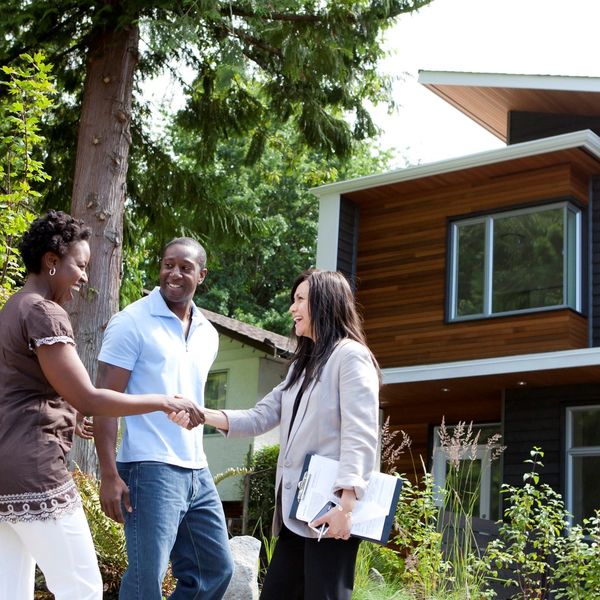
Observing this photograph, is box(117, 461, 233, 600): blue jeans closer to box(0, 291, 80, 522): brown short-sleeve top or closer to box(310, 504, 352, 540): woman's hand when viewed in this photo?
box(0, 291, 80, 522): brown short-sleeve top

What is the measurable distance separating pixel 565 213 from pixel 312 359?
35.2 feet

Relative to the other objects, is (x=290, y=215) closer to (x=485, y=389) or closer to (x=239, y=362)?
(x=239, y=362)

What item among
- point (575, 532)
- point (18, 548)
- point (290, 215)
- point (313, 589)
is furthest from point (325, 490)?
point (290, 215)

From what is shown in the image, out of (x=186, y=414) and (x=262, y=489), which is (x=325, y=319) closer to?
(x=186, y=414)

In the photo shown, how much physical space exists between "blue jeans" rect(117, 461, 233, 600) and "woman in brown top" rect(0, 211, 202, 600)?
57cm

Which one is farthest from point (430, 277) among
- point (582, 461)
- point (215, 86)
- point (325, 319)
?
point (325, 319)

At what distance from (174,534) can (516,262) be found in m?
10.9

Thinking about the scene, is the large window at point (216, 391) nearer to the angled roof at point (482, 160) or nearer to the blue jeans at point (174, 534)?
the angled roof at point (482, 160)

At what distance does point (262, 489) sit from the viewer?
1909 cm

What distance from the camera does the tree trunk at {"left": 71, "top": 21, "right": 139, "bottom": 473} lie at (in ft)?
33.3

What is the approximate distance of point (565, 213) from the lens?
567 inches

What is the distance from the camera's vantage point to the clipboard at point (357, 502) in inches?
159

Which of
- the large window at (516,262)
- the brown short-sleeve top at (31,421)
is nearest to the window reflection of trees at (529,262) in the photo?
the large window at (516,262)

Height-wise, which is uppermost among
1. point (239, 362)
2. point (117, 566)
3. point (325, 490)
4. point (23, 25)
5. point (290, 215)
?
point (290, 215)
